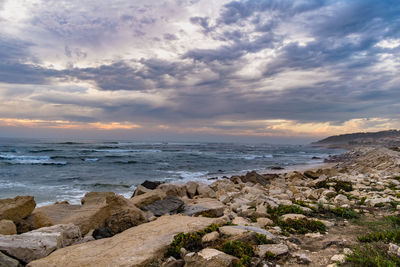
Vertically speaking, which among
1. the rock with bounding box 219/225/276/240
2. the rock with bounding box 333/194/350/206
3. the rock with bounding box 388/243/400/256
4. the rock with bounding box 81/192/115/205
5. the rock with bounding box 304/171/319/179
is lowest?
the rock with bounding box 304/171/319/179

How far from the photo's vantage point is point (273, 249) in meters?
4.12

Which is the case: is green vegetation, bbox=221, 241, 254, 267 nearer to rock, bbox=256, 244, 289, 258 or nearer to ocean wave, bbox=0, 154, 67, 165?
rock, bbox=256, 244, 289, 258

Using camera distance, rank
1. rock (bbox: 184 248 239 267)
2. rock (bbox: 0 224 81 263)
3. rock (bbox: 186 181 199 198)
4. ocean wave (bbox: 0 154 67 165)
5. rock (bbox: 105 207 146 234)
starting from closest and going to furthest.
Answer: rock (bbox: 184 248 239 267) < rock (bbox: 0 224 81 263) < rock (bbox: 105 207 146 234) < rock (bbox: 186 181 199 198) < ocean wave (bbox: 0 154 67 165)

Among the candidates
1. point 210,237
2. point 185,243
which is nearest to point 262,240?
point 210,237

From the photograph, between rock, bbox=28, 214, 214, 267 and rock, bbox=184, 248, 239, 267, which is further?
rock, bbox=28, 214, 214, 267

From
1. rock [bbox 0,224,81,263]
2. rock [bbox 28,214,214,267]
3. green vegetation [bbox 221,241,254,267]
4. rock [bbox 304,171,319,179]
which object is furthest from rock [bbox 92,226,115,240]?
rock [bbox 304,171,319,179]

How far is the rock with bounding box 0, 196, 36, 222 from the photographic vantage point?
622 centimetres

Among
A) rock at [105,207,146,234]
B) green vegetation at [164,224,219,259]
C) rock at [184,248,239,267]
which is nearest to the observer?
A: rock at [184,248,239,267]

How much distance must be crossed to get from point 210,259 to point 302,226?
2964 millimetres

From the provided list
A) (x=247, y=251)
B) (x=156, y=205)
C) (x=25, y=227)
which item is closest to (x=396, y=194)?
(x=247, y=251)

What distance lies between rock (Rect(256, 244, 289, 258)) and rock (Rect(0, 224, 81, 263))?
13.0ft

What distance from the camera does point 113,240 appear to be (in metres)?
4.96

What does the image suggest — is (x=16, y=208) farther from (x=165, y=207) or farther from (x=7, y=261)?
(x=165, y=207)

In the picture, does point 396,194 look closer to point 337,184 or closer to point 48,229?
point 337,184
